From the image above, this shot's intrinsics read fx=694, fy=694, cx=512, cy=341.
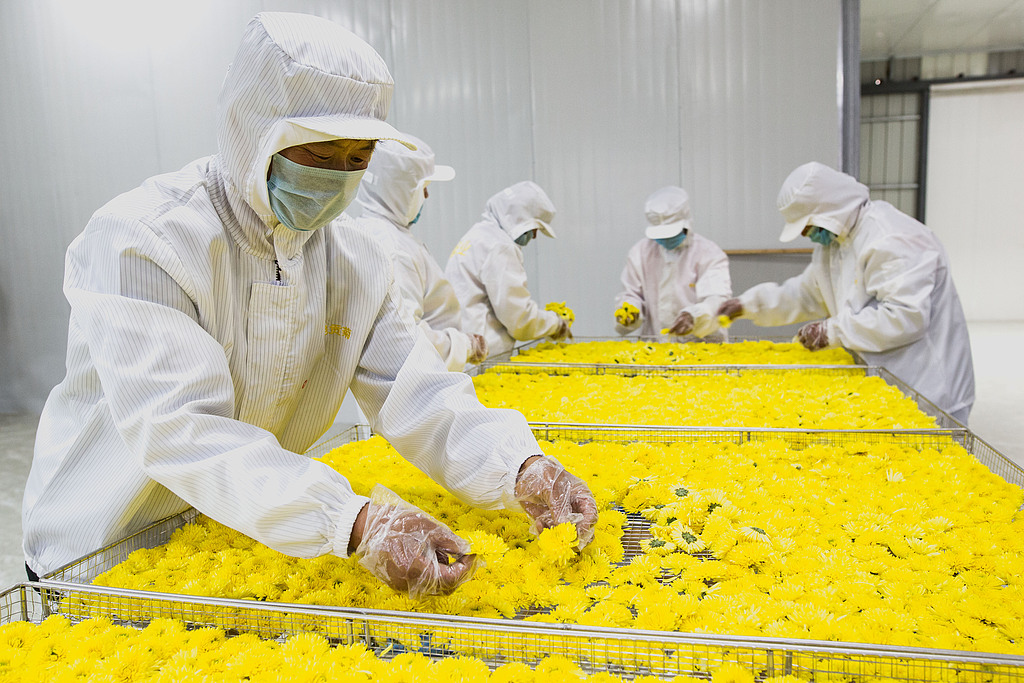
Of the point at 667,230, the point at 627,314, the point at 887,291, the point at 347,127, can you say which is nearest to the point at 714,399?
the point at 887,291

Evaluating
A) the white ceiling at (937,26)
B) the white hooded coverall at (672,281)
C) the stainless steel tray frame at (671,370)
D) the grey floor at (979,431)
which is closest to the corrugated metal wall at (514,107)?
the grey floor at (979,431)

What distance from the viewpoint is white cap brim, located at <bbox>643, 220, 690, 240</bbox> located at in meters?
4.52

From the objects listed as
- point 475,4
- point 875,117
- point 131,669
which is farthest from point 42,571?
point 875,117

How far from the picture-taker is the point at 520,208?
396 centimetres

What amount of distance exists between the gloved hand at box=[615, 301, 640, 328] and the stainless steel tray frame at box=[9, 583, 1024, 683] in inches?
144

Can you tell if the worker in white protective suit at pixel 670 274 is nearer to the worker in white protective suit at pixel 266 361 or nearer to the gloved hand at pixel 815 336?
the gloved hand at pixel 815 336

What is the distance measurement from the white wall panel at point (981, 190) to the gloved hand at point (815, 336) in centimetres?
1020

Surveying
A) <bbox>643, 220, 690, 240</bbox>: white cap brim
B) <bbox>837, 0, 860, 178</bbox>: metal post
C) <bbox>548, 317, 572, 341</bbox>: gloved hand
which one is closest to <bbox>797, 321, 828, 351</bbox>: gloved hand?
<bbox>548, 317, 572, 341</bbox>: gloved hand

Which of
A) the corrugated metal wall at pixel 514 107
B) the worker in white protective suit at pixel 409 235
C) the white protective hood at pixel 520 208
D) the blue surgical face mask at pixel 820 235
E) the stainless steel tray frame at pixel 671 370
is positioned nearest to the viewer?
the stainless steel tray frame at pixel 671 370

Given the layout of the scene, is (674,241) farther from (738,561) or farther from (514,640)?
(514,640)

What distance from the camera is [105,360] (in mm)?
1086

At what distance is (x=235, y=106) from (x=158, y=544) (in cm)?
82

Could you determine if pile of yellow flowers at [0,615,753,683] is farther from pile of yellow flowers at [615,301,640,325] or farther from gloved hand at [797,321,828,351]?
pile of yellow flowers at [615,301,640,325]

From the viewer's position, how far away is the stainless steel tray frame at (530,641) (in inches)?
31.4
